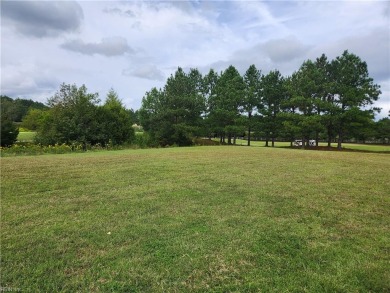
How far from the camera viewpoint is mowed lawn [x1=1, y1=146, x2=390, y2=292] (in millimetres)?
2332

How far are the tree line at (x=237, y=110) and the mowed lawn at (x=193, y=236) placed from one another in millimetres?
16660

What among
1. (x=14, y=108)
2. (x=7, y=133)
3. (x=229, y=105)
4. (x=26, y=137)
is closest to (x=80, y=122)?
(x=7, y=133)

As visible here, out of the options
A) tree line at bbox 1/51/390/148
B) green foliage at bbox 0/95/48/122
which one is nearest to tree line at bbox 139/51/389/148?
tree line at bbox 1/51/390/148

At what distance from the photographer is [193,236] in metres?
3.17

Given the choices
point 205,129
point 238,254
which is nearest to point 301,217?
point 238,254

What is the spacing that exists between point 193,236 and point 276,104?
28.6m

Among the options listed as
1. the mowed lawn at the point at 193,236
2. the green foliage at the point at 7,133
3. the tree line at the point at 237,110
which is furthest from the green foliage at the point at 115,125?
the mowed lawn at the point at 193,236

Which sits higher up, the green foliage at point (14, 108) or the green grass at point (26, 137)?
the green foliage at point (14, 108)

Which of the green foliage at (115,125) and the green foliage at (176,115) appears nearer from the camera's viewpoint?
the green foliage at (115,125)

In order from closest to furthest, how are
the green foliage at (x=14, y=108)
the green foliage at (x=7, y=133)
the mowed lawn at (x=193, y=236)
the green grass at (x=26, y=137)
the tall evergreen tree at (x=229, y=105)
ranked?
the mowed lawn at (x=193, y=236) → the green foliage at (x=7, y=133) → the tall evergreen tree at (x=229, y=105) → the green grass at (x=26, y=137) → the green foliage at (x=14, y=108)

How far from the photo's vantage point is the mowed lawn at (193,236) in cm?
233

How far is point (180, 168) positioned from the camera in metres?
7.97

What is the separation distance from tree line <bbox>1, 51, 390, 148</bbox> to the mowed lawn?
16660mm

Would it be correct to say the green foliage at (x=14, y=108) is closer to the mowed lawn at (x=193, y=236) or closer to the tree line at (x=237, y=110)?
the tree line at (x=237, y=110)
